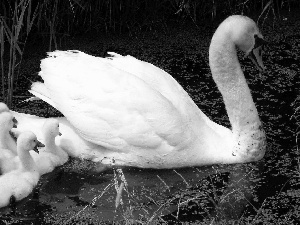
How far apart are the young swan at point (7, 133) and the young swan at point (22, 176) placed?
0.20 metres

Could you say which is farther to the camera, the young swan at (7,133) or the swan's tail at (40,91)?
the swan's tail at (40,91)

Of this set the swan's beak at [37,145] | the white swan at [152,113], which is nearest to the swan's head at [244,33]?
the white swan at [152,113]

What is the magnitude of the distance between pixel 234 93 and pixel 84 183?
128 cm

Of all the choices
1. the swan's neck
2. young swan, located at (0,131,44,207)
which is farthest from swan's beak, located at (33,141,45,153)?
the swan's neck

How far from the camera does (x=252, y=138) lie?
6.27 meters

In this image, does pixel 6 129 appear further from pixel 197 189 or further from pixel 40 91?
pixel 197 189

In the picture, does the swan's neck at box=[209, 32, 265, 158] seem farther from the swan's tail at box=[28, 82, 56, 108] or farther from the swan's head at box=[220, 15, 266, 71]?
the swan's tail at box=[28, 82, 56, 108]

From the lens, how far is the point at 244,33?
6238 mm

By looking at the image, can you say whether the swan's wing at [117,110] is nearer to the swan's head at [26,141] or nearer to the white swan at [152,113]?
the white swan at [152,113]

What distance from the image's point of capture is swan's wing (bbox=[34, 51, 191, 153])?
604 cm

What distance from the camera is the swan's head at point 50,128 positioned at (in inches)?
240

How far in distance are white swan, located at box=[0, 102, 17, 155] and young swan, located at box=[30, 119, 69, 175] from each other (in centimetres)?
18

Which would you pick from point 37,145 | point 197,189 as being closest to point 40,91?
point 37,145

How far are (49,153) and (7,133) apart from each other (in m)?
0.33
